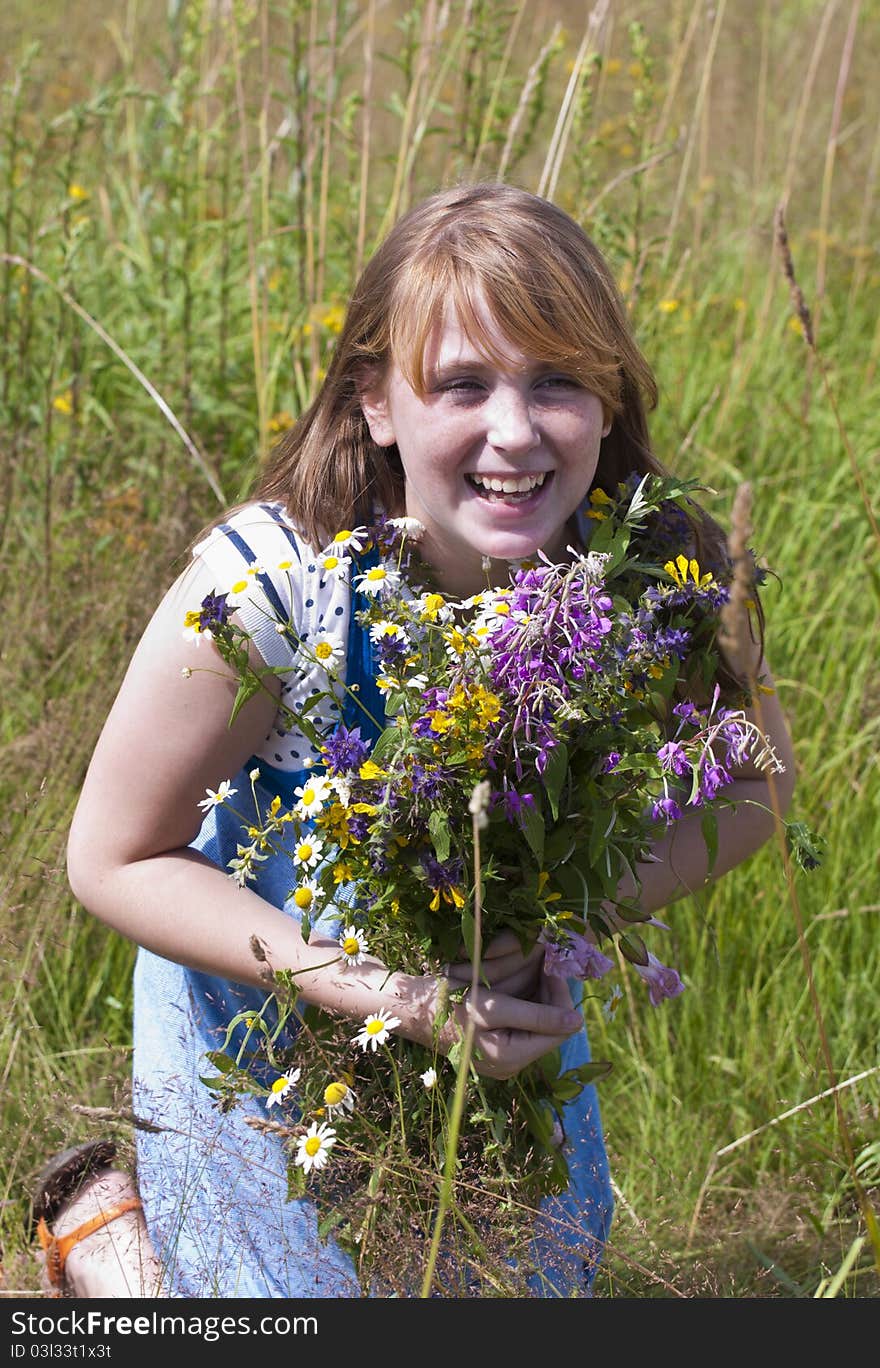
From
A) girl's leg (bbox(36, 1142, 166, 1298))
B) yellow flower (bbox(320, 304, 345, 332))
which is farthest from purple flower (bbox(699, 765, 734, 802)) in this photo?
yellow flower (bbox(320, 304, 345, 332))

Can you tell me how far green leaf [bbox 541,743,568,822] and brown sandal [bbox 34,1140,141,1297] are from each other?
3.00 feet

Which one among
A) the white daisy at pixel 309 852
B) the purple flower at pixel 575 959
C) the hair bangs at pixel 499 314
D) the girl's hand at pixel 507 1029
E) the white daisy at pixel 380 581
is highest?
the hair bangs at pixel 499 314

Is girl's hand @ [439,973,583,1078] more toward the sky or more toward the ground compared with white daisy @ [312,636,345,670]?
more toward the ground

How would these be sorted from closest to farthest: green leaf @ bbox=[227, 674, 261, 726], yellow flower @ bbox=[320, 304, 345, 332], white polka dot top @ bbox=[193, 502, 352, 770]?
green leaf @ bbox=[227, 674, 261, 726] < white polka dot top @ bbox=[193, 502, 352, 770] < yellow flower @ bbox=[320, 304, 345, 332]

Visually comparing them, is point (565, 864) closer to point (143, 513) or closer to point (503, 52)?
point (143, 513)

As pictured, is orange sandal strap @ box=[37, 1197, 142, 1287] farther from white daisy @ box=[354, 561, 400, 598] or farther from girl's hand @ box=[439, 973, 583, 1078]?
white daisy @ box=[354, 561, 400, 598]

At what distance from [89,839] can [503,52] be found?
1.94 m

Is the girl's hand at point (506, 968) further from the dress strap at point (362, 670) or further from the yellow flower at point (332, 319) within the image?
the yellow flower at point (332, 319)

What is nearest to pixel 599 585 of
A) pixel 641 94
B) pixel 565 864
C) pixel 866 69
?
pixel 565 864

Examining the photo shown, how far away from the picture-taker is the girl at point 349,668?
1.51 metres

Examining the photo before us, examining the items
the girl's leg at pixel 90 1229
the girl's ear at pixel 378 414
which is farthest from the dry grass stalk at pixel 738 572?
the girl's leg at pixel 90 1229

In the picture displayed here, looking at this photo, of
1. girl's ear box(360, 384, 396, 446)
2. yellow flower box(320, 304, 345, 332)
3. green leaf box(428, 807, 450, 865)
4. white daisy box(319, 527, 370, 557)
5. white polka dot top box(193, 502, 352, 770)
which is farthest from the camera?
yellow flower box(320, 304, 345, 332)

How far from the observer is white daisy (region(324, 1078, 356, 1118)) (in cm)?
138

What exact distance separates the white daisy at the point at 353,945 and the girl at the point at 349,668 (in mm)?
68
